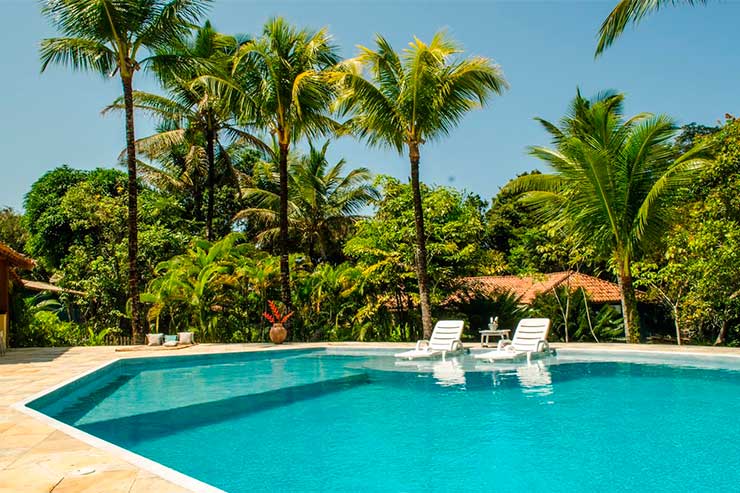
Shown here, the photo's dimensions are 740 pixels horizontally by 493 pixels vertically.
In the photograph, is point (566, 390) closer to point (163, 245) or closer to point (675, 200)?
point (675, 200)

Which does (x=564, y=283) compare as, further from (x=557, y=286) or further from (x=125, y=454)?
(x=125, y=454)

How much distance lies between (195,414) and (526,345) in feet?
22.6

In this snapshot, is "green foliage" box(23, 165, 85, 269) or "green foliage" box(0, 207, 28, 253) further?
"green foliage" box(0, 207, 28, 253)

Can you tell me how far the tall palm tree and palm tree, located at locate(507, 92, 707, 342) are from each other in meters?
6.92

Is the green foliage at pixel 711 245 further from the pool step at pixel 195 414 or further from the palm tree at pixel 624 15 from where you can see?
the pool step at pixel 195 414

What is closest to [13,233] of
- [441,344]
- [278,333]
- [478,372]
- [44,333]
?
[44,333]

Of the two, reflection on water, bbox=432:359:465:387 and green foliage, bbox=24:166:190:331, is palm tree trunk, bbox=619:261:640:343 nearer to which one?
reflection on water, bbox=432:359:465:387

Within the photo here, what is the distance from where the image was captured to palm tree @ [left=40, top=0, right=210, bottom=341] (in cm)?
1368

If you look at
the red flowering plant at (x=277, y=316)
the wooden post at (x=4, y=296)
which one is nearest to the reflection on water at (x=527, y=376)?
the red flowering plant at (x=277, y=316)

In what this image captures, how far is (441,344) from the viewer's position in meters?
12.3

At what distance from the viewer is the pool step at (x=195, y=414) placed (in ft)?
21.2

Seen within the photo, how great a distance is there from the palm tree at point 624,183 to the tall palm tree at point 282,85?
22.7 ft

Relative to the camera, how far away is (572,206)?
45.1ft

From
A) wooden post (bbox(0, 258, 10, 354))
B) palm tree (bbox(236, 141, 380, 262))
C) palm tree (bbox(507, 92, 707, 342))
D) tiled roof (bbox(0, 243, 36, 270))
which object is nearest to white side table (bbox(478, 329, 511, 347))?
palm tree (bbox(507, 92, 707, 342))
